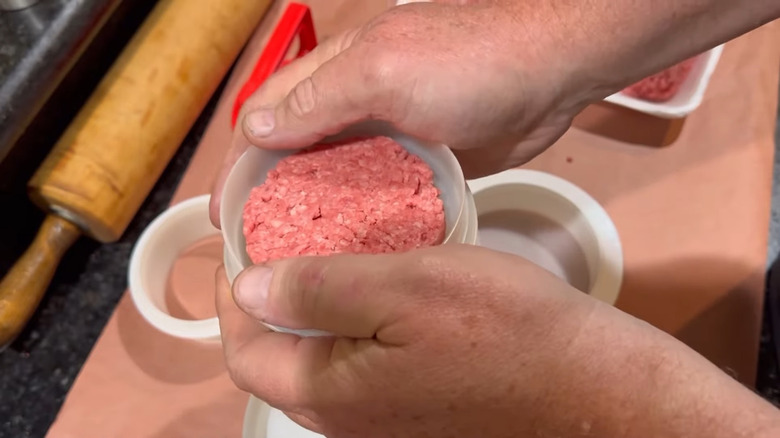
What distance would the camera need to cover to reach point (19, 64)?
25.6 inches

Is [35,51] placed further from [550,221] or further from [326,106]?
[550,221]

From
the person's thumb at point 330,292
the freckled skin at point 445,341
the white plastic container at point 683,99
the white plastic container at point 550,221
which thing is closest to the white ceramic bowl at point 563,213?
the white plastic container at point 550,221

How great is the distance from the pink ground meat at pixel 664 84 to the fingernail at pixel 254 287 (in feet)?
1.71

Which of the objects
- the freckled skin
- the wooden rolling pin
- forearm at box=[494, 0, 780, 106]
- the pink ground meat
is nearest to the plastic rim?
the wooden rolling pin

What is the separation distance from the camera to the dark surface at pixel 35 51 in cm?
64

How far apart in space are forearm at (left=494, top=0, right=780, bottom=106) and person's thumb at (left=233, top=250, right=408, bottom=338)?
0.78ft

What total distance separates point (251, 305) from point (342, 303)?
2.9 inches

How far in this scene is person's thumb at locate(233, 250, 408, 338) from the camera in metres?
0.36

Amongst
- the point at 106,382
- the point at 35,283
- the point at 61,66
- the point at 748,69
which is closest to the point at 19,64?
the point at 61,66

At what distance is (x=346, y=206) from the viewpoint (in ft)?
1.49

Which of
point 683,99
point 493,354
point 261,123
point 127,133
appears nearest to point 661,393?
point 493,354

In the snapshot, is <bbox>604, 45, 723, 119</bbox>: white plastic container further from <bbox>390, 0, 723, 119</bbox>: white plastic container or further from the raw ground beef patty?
the raw ground beef patty

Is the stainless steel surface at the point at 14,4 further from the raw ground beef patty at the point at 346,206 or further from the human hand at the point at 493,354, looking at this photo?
the human hand at the point at 493,354

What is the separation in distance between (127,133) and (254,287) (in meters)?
0.43
